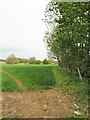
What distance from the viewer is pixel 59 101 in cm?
1173

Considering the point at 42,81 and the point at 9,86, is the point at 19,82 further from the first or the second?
the point at 9,86

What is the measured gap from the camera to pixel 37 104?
1138 cm

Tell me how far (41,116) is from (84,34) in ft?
10.8

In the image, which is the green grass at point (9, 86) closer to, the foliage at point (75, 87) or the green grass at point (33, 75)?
the green grass at point (33, 75)

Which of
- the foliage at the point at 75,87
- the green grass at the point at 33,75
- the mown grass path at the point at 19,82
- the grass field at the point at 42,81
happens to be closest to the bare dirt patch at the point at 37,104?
the foliage at the point at 75,87

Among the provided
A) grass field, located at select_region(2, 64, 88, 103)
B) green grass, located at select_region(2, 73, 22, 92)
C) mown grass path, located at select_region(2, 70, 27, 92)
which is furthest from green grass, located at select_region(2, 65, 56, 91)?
green grass, located at select_region(2, 73, 22, 92)

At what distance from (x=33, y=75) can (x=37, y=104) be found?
25.3 ft

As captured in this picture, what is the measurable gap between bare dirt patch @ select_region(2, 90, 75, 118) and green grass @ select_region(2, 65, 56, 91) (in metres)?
1.62

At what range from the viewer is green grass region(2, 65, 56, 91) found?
15.9 metres

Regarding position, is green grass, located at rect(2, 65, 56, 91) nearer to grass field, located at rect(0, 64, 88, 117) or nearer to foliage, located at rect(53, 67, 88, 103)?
grass field, located at rect(0, 64, 88, 117)

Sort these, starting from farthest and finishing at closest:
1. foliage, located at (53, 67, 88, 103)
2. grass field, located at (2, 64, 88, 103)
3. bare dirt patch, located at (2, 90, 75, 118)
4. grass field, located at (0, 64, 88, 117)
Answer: grass field, located at (2, 64, 88, 103) < grass field, located at (0, 64, 88, 117) < foliage, located at (53, 67, 88, 103) < bare dirt patch, located at (2, 90, 75, 118)

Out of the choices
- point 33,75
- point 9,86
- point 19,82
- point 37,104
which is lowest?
point 37,104

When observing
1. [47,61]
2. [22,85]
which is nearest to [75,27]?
[22,85]

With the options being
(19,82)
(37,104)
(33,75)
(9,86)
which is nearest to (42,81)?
(19,82)
